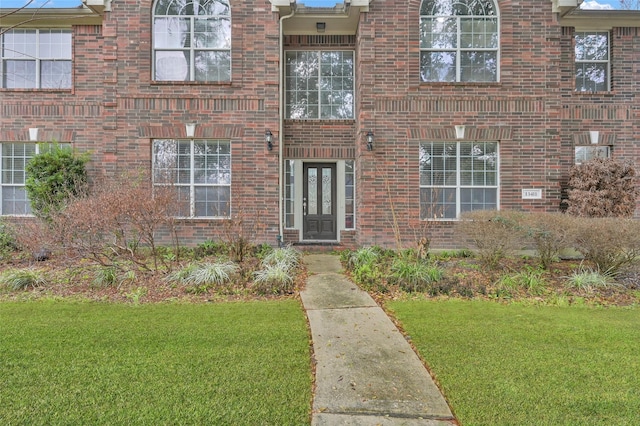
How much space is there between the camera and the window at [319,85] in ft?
31.6

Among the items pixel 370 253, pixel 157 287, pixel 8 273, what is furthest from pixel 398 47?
pixel 8 273

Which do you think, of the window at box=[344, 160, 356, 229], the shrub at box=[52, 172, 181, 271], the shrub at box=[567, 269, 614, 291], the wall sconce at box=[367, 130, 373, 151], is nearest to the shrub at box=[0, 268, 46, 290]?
the shrub at box=[52, 172, 181, 271]

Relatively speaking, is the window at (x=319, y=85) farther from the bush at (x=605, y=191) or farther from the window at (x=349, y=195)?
the bush at (x=605, y=191)

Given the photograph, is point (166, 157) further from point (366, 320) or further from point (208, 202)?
point (366, 320)

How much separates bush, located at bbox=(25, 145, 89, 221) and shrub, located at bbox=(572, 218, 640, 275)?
9891mm

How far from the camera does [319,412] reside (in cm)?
247

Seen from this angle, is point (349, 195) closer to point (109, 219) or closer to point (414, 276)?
point (414, 276)

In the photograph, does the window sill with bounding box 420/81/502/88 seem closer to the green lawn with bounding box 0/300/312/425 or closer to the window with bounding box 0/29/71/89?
the green lawn with bounding box 0/300/312/425

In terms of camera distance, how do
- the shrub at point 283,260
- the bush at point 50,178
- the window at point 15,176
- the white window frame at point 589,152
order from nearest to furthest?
the shrub at point 283,260
the bush at point 50,178
the window at point 15,176
the white window frame at point 589,152

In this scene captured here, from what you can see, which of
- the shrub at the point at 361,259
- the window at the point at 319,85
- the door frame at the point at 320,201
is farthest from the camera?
the door frame at the point at 320,201

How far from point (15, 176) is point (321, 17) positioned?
8850mm

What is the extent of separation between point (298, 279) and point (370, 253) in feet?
6.07

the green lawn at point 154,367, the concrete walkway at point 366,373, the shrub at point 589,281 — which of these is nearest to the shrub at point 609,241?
the shrub at point 589,281

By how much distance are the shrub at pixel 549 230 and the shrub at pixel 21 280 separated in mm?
8081
